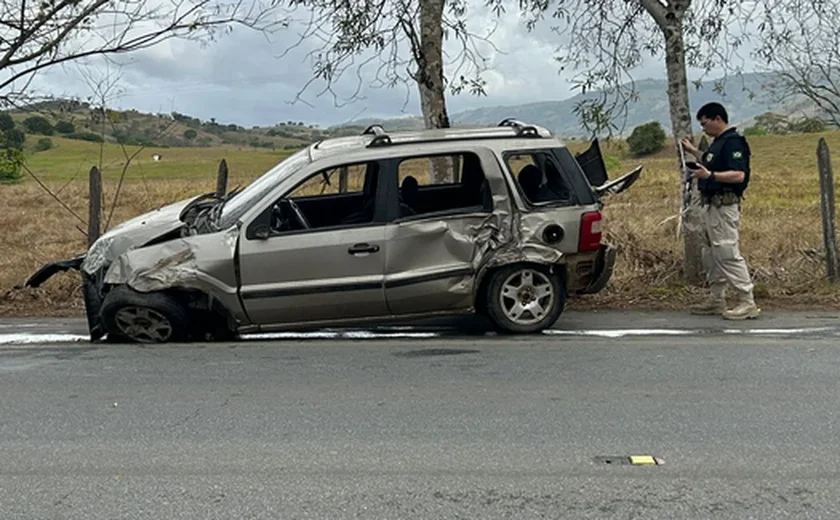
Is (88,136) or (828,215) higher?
(88,136)

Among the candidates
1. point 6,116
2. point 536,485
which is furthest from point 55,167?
point 536,485

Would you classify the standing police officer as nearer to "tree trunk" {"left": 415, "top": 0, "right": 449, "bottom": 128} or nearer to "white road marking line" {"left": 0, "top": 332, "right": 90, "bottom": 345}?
"tree trunk" {"left": 415, "top": 0, "right": 449, "bottom": 128}

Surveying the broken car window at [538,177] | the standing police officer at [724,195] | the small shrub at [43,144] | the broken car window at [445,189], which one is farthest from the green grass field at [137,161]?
the standing police officer at [724,195]

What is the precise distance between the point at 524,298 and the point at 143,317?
10.6 feet

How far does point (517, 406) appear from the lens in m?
5.04

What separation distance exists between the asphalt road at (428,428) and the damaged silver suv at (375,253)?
309mm

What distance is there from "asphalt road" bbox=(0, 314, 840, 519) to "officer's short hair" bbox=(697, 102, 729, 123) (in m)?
1.97

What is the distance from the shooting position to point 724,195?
7.44 m

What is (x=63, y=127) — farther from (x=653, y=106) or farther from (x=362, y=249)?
(x=653, y=106)

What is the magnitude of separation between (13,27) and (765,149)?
144ft

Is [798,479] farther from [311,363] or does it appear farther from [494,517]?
[311,363]

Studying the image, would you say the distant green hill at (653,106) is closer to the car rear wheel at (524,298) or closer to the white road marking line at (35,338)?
the car rear wheel at (524,298)

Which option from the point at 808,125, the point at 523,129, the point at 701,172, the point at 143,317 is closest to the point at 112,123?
the point at 143,317

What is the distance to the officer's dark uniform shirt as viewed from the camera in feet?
23.9
